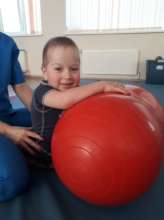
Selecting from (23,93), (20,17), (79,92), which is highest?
(20,17)

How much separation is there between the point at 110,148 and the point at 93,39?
314cm

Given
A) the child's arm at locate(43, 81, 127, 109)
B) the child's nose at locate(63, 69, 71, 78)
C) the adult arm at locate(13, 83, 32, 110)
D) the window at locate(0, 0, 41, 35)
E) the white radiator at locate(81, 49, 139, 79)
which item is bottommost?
the white radiator at locate(81, 49, 139, 79)

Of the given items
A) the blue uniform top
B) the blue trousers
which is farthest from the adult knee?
the blue uniform top

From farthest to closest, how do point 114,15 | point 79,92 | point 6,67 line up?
point 114,15 → point 6,67 → point 79,92

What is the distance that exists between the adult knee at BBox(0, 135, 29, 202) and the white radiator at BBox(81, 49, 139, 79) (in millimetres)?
2810

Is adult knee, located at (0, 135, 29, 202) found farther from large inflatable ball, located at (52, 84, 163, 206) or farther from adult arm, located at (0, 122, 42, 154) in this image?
large inflatable ball, located at (52, 84, 163, 206)

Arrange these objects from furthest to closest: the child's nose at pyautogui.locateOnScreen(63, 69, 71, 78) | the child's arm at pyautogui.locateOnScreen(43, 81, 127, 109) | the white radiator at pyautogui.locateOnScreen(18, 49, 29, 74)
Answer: the white radiator at pyautogui.locateOnScreen(18, 49, 29, 74)
the child's nose at pyautogui.locateOnScreen(63, 69, 71, 78)
the child's arm at pyautogui.locateOnScreen(43, 81, 127, 109)

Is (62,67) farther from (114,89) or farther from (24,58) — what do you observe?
(24,58)

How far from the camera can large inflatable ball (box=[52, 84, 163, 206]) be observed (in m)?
0.67

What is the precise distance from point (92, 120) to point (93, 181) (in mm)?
186

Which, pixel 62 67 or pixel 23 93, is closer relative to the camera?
pixel 62 67

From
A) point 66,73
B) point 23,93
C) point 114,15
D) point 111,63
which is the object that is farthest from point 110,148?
point 114,15

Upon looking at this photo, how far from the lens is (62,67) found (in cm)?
93

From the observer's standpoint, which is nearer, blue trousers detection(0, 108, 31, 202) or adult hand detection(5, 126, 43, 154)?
blue trousers detection(0, 108, 31, 202)
